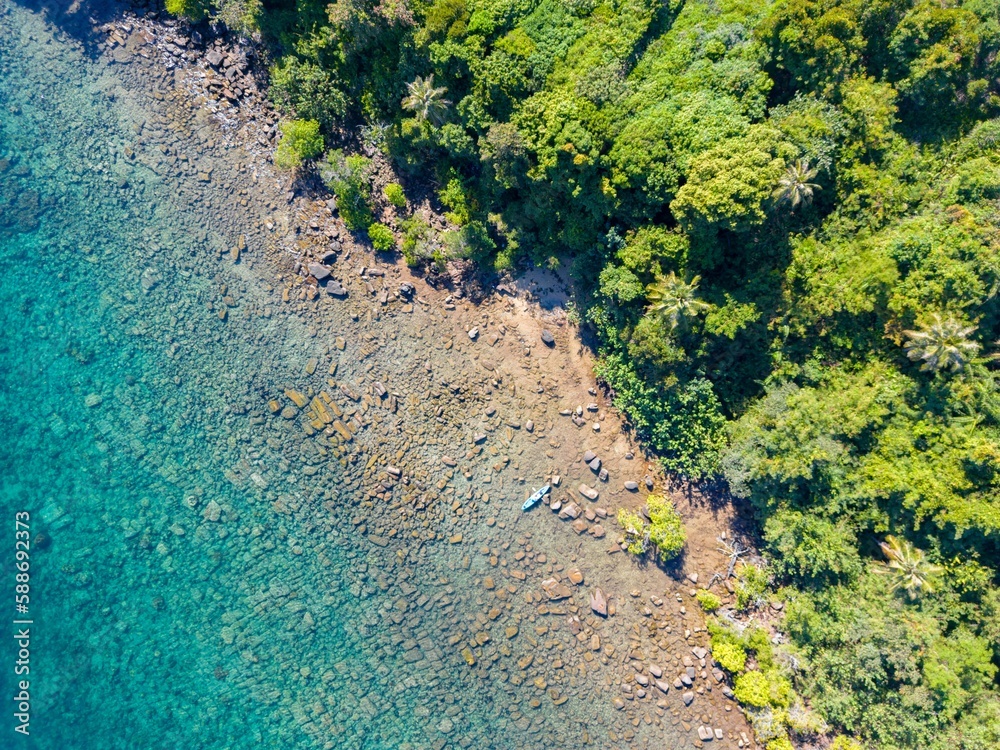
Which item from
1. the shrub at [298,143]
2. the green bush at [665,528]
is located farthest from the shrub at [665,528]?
the shrub at [298,143]

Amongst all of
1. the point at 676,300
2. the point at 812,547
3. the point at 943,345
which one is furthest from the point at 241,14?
the point at 812,547

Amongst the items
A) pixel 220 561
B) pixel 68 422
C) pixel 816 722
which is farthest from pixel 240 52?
pixel 816 722

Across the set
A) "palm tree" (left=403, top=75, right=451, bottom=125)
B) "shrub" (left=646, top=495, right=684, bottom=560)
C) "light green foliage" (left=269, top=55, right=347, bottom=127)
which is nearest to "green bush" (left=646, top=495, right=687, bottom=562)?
"shrub" (left=646, top=495, right=684, bottom=560)

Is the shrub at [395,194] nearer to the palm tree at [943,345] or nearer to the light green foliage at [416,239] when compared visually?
the light green foliage at [416,239]

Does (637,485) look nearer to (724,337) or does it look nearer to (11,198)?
(724,337)

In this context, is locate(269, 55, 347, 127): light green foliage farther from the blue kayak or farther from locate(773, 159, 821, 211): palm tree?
the blue kayak

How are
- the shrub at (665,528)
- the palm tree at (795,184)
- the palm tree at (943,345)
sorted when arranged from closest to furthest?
the palm tree at (943,345)
the palm tree at (795,184)
the shrub at (665,528)
